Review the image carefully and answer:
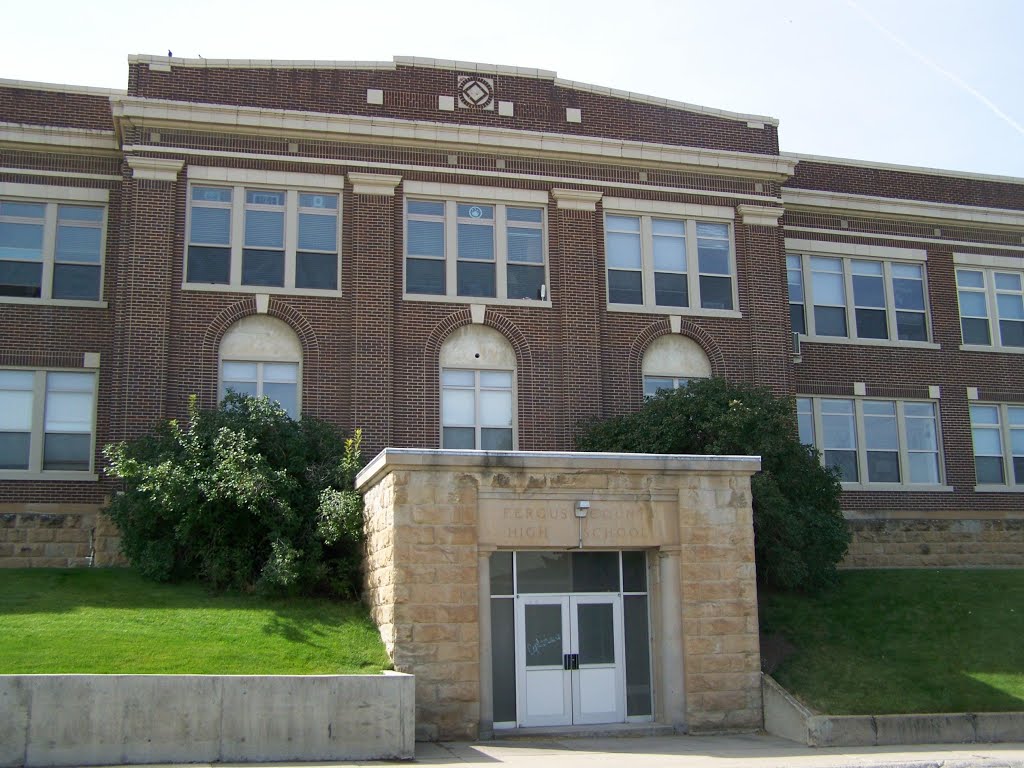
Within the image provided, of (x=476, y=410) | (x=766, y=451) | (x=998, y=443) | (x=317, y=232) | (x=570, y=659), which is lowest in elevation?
(x=570, y=659)

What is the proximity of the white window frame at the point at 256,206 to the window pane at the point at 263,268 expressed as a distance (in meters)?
0.11

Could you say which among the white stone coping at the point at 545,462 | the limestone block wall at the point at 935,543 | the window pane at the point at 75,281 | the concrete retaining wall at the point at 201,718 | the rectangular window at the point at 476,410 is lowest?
the concrete retaining wall at the point at 201,718

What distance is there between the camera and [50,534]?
23109 mm

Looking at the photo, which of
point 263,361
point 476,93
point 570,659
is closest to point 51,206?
point 263,361

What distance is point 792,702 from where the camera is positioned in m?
17.7

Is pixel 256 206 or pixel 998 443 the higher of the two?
pixel 256 206

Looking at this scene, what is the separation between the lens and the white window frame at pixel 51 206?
81.2 ft

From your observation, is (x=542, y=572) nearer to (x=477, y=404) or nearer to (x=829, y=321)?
(x=477, y=404)

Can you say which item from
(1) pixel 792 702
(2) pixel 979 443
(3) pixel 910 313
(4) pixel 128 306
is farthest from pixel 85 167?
(2) pixel 979 443

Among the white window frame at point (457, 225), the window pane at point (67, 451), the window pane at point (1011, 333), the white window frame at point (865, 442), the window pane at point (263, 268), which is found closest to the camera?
the window pane at point (67, 451)

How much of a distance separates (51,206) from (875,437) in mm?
20019

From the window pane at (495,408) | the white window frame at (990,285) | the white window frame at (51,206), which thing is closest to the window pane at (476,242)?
the window pane at (495,408)

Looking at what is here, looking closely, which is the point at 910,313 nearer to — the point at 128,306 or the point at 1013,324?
the point at 1013,324

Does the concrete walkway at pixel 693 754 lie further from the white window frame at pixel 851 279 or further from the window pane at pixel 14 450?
the white window frame at pixel 851 279
